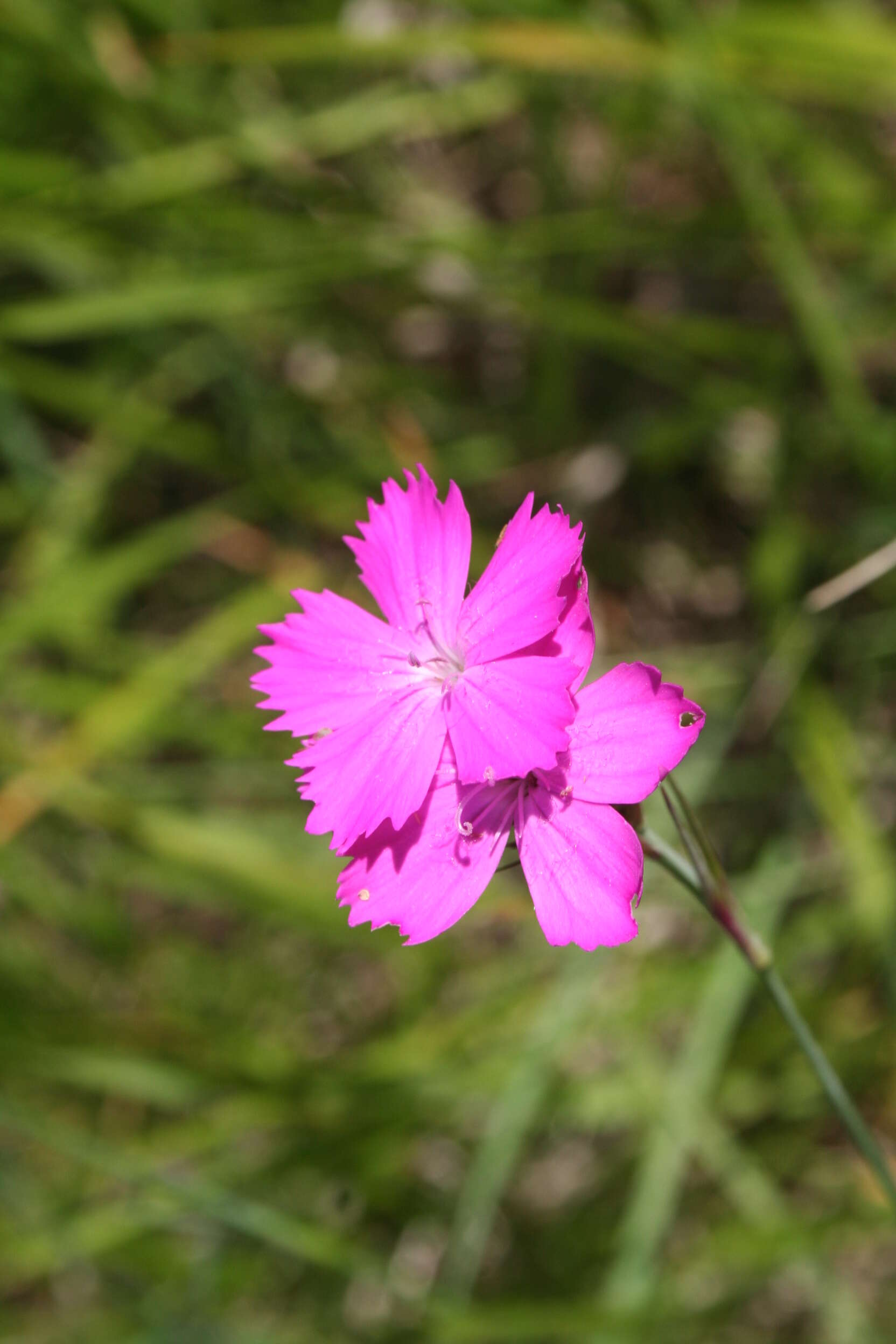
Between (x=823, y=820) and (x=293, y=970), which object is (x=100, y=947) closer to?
(x=293, y=970)

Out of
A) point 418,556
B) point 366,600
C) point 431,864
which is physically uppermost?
point 366,600

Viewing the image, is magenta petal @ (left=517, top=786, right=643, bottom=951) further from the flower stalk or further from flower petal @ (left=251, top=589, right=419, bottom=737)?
flower petal @ (left=251, top=589, right=419, bottom=737)

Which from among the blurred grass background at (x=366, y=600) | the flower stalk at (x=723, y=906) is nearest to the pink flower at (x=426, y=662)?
the flower stalk at (x=723, y=906)

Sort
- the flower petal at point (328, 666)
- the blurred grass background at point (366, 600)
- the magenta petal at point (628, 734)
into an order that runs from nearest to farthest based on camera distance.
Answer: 1. the magenta petal at point (628, 734)
2. the flower petal at point (328, 666)
3. the blurred grass background at point (366, 600)

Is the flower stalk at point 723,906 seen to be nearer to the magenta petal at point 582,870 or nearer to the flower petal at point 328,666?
the magenta petal at point 582,870

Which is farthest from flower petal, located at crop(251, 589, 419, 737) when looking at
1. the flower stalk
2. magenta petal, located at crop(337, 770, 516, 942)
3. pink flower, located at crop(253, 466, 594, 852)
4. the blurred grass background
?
the blurred grass background

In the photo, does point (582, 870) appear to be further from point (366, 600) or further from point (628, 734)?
point (366, 600)

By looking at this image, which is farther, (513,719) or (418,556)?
(418,556)

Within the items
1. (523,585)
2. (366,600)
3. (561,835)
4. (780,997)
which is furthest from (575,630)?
(366,600)
